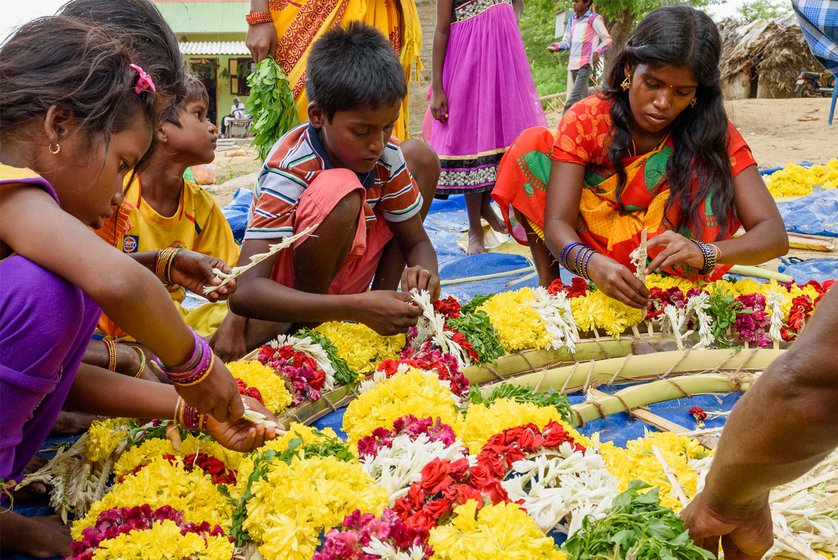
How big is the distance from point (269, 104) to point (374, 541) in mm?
3303

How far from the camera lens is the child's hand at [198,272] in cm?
265

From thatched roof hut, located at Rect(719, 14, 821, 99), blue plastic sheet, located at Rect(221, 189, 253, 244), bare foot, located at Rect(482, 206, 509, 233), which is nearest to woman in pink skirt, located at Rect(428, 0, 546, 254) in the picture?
bare foot, located at Rect(482, 206, 509, 233)

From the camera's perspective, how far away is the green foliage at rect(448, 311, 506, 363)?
10.9 ft

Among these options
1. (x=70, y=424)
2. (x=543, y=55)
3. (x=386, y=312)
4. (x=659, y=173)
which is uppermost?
(x=659, y=173)

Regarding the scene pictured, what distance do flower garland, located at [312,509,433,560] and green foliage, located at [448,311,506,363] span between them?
4.58ft

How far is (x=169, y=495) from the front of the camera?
2168 mm

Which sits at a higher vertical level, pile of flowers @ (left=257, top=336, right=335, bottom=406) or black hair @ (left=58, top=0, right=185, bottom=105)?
black hair @ (left=58, top=0, right=185, bottom=105)

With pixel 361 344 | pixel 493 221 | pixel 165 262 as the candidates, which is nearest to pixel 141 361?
pixel 165 262

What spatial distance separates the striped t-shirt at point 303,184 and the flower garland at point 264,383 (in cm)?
66

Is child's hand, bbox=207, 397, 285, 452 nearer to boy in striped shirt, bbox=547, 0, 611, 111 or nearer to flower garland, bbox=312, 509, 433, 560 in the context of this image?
flower garland, bbox=312, 509, 433, 560

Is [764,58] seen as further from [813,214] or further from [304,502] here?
[304,502]

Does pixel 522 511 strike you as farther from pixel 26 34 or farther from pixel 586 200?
pixel 586 200

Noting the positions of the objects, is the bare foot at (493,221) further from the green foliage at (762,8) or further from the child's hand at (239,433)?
the green foliage at (762,8)

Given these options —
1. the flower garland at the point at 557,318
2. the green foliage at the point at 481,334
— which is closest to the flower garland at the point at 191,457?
the green foliage at the point at 481,334
